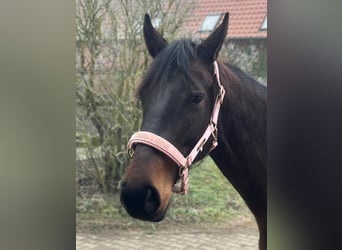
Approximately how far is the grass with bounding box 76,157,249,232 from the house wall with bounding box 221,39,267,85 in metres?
0.59

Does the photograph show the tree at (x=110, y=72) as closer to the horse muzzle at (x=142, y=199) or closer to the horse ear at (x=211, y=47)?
the horse ear at (x=211, y=47)

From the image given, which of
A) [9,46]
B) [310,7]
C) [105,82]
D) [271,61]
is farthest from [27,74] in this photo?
[105,82]

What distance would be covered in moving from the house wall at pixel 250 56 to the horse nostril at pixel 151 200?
37.8 inches

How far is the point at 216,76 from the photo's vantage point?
1915mm

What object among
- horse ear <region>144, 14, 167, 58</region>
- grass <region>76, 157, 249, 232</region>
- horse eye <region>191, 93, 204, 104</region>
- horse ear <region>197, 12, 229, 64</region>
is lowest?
grass <region>76, 157, 249, 232</region>

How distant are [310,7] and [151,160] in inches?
32.3

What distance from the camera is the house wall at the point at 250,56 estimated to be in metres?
2.32

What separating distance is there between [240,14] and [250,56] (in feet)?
0.82

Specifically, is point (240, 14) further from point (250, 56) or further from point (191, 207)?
point (191, 207)

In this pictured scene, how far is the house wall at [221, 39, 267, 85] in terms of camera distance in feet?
7.62

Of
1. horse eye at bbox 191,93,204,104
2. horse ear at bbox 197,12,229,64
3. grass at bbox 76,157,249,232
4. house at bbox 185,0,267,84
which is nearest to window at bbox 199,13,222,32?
house at bbox 185,0,267,84

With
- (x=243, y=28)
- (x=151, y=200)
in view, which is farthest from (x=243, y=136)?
(x=243, y=28)

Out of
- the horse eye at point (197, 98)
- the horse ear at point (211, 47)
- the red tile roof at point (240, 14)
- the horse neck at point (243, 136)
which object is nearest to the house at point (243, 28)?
the red tile roof at point (240, 14)

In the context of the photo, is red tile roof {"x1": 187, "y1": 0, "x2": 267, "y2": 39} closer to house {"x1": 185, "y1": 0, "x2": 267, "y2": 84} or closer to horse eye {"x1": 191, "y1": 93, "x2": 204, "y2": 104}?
house {"x1": 185, "y1": 0, "x2": 267, "y2": 84}
